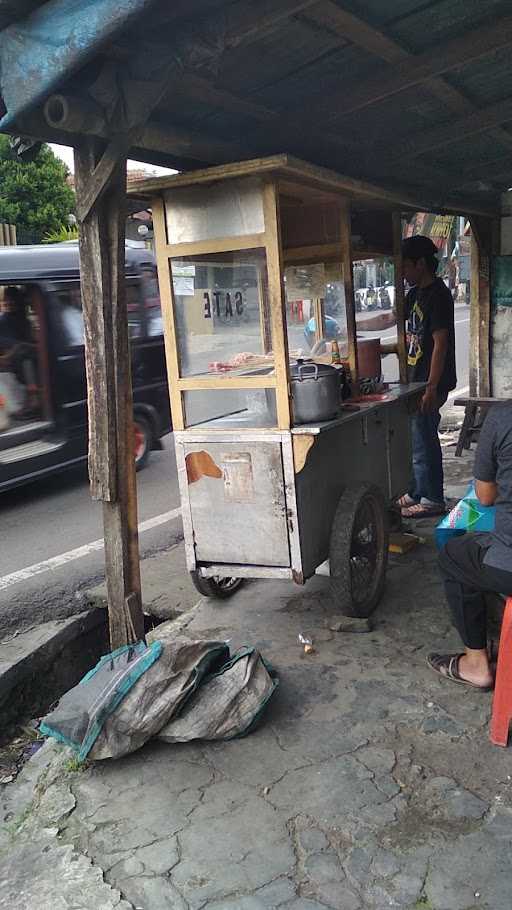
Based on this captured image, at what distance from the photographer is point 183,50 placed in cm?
252

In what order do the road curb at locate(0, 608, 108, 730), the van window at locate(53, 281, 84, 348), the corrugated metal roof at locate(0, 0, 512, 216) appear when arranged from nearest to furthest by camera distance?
1. the corrugated metal roof at locate(0, 0, 512, 216)
2. the road curb at locate(0, 608, 108, 730)
3. the van window at locate(53, 281, 84, 348)

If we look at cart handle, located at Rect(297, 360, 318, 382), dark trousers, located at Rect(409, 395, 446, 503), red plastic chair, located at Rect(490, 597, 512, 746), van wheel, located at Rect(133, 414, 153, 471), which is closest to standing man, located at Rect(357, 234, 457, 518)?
dark trousers, located at Rect(409, 395, 446, 503)

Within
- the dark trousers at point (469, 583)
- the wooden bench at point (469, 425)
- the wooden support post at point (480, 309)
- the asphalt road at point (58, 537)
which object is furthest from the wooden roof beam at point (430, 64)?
the wooden support post at point (480, 309)

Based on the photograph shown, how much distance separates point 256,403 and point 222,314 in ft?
1.74

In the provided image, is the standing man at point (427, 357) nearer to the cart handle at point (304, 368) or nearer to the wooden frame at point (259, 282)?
the cart handle at point (304, 368)

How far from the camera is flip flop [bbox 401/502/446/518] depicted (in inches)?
219

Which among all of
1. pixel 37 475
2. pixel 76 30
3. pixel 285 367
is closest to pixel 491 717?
pixel 285 367

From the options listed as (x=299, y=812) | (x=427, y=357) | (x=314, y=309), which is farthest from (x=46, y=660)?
(x=427, y=357)

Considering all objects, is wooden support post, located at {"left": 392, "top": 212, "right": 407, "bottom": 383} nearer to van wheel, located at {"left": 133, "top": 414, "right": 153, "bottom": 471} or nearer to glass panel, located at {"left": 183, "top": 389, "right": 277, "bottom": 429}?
glass panel, located at {"left": 183, "top": 389, "right": 277, "bottom": 429}

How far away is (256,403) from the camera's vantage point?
414 cm

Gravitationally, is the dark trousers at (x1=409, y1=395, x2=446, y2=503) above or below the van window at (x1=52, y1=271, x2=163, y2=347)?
below

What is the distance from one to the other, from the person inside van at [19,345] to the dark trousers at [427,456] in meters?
3.63

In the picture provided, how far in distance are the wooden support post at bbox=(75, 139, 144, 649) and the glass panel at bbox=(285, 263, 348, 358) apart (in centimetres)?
172

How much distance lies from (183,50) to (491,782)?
2.76 metres
